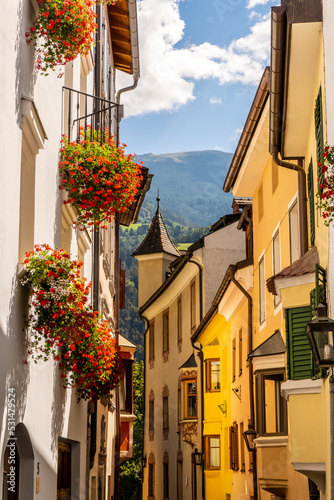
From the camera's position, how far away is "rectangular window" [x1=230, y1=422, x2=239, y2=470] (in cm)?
2086

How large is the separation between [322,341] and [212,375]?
18277 millimetres

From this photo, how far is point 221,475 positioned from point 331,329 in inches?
688

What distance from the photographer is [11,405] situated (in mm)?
6613

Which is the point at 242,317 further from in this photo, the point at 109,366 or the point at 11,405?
the point at 11,405

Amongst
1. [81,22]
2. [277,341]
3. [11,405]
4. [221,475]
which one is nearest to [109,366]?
[11,405]

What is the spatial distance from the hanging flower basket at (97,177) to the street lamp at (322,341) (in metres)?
3.21

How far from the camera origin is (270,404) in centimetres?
1602

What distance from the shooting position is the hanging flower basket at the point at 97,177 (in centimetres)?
926

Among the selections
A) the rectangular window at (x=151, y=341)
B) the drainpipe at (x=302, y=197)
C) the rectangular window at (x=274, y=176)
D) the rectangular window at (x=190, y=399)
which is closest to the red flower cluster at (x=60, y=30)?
the drainpipe at (x=302, y=197)

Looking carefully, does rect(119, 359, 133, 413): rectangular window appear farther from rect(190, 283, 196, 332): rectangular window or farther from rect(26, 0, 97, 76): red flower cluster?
rect(26, 0, 97, 76): red flower cluster

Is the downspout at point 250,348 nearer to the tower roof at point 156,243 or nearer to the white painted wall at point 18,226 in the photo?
the white painted wall at point 18,226

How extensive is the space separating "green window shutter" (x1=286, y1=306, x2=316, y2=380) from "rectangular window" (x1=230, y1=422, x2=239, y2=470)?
35.6 feet

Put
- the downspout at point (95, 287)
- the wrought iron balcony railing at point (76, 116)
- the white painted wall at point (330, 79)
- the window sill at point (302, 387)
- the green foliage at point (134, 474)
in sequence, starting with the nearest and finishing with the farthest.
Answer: the white painted wall at point (330, 79) < the window sill at point (302, 387) < the wrought iron balcony railing at point (76, 116) < the downspout at point (95, 287) < the green foliage at point (134, 474)

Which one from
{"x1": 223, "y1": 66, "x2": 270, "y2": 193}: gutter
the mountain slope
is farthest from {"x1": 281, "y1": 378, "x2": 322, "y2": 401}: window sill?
the mountain slope
